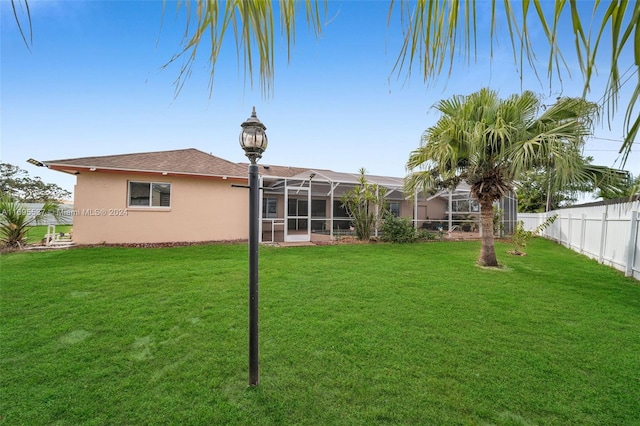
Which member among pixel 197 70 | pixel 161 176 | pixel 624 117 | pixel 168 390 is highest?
pixel 161 176

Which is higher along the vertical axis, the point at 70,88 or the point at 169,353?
the point at 70,88

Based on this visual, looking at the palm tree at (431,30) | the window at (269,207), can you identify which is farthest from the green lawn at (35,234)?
the palm tree at (431,30)

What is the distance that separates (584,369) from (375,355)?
216 cm

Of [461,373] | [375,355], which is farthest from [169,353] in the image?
[461,373]

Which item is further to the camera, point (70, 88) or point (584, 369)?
point (70, 88)

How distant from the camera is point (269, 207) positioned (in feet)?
51.2

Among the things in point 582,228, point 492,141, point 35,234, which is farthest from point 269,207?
point 582,228

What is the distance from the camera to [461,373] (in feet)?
8.77

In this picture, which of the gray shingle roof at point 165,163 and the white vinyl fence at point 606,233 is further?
the gray shingle roof at point 165,163

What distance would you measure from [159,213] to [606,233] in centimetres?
1546

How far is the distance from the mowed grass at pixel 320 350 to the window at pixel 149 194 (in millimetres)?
4997

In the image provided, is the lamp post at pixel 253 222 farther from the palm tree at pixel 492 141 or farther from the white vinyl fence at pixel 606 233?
the palm tree at pixel 492 141

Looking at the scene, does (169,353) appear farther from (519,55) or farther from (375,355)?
(519,55)

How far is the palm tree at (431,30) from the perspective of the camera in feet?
2.34
